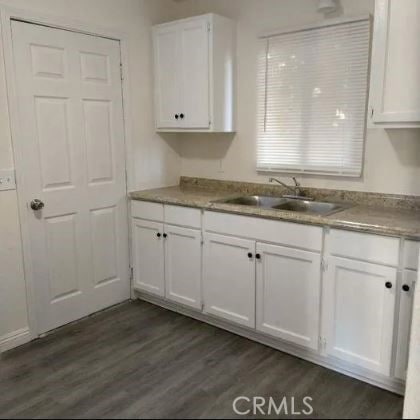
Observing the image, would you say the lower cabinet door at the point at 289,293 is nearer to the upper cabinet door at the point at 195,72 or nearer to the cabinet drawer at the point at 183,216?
the cabinet drawer at the point at 183,216

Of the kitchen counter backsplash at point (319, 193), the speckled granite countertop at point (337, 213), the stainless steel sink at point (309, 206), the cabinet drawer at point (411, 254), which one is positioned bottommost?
the cabinet drawer at point (411, 254)

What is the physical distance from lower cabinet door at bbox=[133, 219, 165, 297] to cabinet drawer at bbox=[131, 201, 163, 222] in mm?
39

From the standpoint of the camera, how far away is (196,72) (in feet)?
9.87

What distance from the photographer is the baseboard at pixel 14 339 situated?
2.61 meters

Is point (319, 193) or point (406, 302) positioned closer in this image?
point (406, 302)

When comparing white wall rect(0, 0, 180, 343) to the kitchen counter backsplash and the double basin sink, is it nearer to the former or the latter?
the kitchen counter backsplash

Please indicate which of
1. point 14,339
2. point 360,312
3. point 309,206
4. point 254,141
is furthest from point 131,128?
point 360,312

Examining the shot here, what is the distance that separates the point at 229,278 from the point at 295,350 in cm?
59

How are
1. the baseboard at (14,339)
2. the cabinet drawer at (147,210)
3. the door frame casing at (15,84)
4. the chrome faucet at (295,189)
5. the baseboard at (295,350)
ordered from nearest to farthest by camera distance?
1. the baseboard at (295,350)
2. the door frame casing at (15,84)
3. the baseboard at (14,339)
4. the chrome faucet at (295,189)
5. the cabinet drawer at (147,210)

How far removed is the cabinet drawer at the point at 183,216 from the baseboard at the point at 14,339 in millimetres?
1173

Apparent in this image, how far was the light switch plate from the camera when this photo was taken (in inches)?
98.8

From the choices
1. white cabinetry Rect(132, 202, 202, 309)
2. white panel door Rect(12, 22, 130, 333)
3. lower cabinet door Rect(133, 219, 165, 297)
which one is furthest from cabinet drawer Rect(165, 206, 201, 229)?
white panel door Rect(12, 22, 130, 333)

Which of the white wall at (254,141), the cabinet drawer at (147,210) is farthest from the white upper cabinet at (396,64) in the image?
the cabinet drawer at (147,210)

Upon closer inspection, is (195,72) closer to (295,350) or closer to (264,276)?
→ (264,276)
